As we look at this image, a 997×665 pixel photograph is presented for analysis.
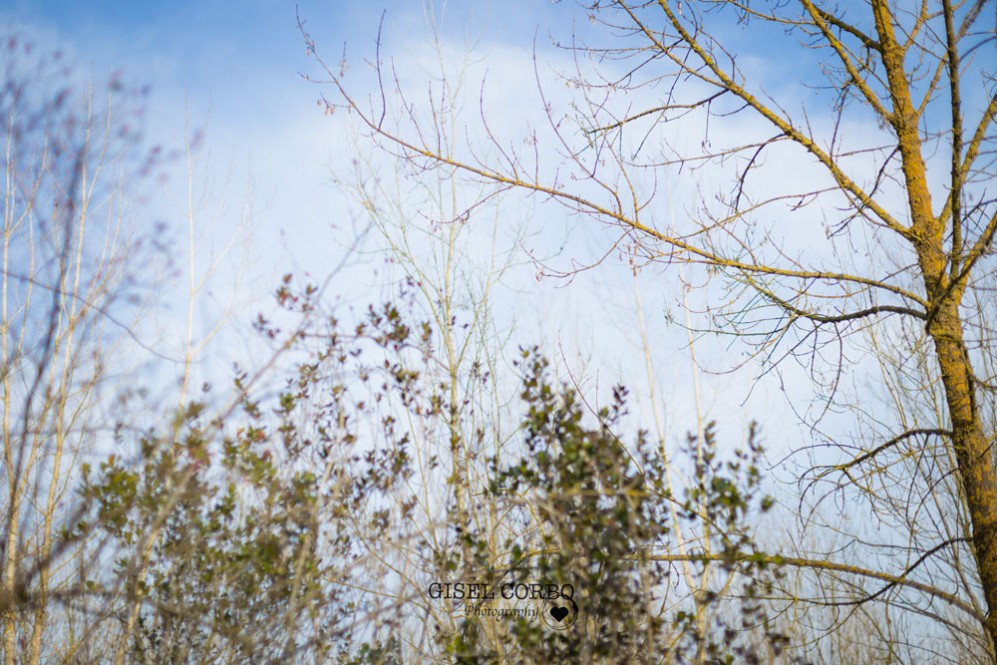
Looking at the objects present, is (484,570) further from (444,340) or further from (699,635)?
(444,340)

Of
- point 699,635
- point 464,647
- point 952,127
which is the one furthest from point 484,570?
point 952,127

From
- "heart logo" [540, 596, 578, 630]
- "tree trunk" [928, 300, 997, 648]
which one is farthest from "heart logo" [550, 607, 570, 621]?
"tree trunk" [928, 300, 997, 648]

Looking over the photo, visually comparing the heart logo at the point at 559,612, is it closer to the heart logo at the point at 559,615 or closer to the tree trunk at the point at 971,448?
the heart logo at the point at 559,615

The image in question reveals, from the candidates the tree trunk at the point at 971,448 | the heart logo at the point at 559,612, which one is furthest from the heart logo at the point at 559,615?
the tree trunk at the point at 971,448

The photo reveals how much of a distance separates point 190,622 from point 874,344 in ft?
17.8

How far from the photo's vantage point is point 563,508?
240 cm

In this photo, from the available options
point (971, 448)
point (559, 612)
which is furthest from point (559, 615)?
point (971, 448)

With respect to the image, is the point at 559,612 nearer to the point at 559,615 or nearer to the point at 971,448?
the point at 559,615

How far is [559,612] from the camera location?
258cm

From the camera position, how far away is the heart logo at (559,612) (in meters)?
2.57

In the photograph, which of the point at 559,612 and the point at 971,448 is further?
the point at 971,448

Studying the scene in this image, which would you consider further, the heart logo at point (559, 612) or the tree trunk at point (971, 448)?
the tree trunk at point (971, 448)

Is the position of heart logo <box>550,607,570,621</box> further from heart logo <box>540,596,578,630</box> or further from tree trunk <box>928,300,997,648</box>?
tree trunk <box>928,300,997,648</box>

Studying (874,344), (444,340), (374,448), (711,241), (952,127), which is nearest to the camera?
(952,127)
